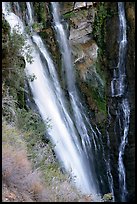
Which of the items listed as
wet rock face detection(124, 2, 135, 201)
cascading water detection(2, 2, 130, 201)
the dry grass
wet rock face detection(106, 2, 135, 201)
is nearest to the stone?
cascading water detection(2, 2, 130, 201)

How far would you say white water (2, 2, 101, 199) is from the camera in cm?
987

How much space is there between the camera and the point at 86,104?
12031mm

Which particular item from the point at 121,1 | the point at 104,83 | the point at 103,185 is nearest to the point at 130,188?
the point at 103,185

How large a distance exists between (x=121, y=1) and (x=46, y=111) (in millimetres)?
4997

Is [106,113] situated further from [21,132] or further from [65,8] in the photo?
[21,132]

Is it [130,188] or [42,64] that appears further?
[130,188]

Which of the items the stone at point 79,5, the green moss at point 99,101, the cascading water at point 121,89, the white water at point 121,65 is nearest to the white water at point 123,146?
the cascading water at point 121,89

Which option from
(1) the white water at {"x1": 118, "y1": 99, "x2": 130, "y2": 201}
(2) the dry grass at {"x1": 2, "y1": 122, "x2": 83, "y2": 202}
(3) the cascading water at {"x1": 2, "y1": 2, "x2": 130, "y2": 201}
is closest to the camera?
(2) the dry grass at {"x1": 2, "y1": 122, "x2": 83, "y2": 202}

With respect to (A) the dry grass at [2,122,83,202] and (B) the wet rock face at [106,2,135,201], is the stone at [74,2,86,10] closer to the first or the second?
(B) the wet rock face at [106,2,135,201]

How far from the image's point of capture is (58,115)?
10.3 m

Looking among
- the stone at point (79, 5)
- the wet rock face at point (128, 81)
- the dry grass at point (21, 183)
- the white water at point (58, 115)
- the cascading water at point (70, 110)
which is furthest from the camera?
the wet rock face at point (128, 81)

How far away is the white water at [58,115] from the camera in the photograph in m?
9.87

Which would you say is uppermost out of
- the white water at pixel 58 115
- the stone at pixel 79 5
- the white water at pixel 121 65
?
the stone at pixel 79 5

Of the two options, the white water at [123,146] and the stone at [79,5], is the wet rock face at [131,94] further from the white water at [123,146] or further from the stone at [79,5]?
the stone at [79,5]
